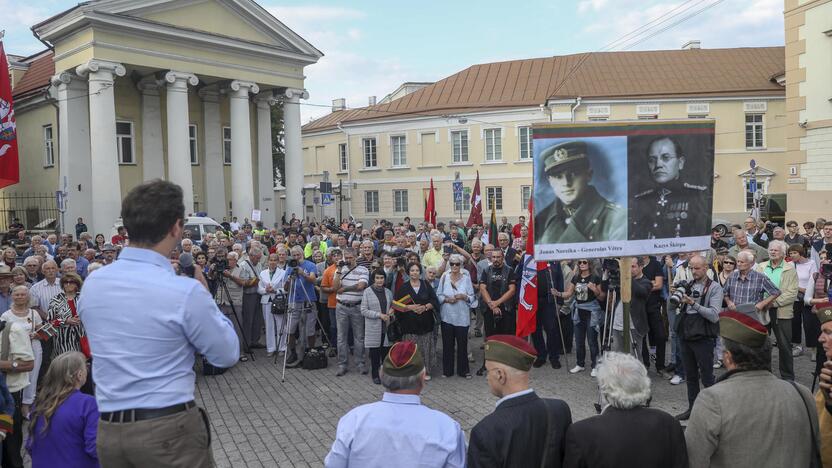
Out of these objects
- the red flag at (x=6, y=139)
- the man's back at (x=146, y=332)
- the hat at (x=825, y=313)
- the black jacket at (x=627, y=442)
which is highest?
the red flag at (x=6, y=139)

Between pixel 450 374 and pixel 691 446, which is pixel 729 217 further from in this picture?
pixel 691 446

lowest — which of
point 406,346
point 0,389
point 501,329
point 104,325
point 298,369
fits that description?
point 298,369

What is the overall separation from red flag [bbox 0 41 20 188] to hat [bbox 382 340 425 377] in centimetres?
1553

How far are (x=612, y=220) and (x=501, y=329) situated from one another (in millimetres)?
4926

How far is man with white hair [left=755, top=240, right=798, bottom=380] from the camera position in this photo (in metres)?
8.45

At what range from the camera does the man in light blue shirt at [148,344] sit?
2.75 metres

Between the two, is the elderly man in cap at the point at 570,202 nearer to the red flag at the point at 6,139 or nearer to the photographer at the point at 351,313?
the photographer at the point at 351,313

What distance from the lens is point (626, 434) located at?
321cm

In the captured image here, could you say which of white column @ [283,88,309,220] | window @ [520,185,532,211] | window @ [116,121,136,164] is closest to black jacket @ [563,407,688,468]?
white column @ [283,88,309,220]

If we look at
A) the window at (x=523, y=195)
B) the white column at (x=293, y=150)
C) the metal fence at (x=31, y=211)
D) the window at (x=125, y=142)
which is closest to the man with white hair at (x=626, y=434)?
the white column at (x=293, y=150)

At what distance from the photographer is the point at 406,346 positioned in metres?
3.54

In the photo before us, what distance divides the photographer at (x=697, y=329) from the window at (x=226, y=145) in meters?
31.6

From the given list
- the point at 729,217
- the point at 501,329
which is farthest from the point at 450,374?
the point at 729,217

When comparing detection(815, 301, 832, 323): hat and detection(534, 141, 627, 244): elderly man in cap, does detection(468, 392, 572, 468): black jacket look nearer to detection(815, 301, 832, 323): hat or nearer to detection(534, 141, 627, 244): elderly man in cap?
detection(815, 301, 832, 323): hat
